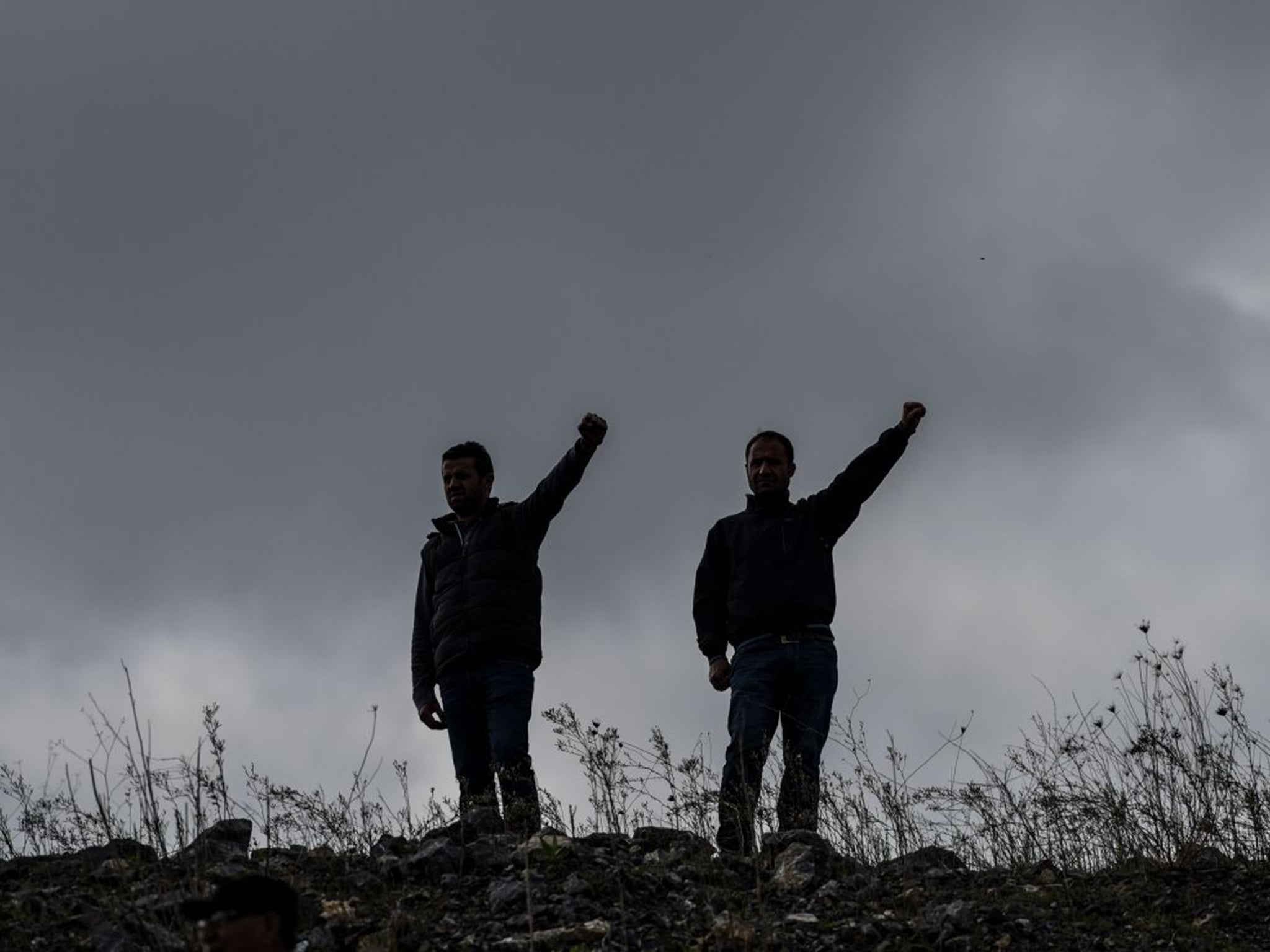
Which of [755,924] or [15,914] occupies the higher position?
[15,914]

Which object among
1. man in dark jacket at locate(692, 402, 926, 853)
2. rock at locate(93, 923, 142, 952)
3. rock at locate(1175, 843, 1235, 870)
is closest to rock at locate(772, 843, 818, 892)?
man in dark jacket at locate(692, 402, 926, 853)

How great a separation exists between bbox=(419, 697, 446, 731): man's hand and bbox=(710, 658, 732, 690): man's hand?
1486 millimetres

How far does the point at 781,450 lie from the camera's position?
7.45 m

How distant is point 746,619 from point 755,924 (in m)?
2.34

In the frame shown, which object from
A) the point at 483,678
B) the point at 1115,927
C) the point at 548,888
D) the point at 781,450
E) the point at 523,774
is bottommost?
the point at 1115,927

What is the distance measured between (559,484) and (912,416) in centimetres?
196

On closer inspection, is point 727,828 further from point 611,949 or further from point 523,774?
point 611,949

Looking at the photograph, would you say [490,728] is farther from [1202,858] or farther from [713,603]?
[1202,858]

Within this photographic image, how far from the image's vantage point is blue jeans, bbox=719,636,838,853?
20.6 feet

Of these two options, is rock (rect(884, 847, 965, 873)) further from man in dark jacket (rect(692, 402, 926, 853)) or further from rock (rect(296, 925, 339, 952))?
rock (rect(296, 925, 339, 952))

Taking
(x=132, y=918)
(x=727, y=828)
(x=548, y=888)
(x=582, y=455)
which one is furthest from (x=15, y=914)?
(x=582, y=455)

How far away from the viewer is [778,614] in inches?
273

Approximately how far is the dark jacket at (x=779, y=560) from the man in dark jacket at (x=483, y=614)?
890 mm

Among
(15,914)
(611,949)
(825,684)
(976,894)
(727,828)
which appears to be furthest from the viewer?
(825,684)
